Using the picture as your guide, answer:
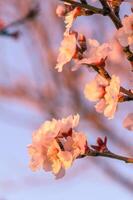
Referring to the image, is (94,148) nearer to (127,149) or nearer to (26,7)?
(127,149)

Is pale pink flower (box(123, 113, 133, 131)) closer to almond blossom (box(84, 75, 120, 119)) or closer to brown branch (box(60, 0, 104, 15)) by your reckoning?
almond blossom (box(84, 75, 120, 119))

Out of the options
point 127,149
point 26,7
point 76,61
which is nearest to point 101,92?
point 76,61

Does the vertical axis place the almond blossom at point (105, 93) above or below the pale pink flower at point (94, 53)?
below

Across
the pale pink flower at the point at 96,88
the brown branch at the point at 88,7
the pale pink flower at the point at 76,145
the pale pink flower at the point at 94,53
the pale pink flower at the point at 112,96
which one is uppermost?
the brown branch at the point at 88,7

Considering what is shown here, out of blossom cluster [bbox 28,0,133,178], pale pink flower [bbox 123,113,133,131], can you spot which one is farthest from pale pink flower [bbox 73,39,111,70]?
pale pink flower [bbox 123,113,133,131]

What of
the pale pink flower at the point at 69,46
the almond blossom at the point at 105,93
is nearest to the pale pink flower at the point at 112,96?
the almond blossom at the point at 105,93

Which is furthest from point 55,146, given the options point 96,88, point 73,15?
point 73,15

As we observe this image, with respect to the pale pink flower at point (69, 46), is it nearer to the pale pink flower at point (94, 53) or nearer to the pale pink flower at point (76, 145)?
the pale pink flower at point (94, 53)

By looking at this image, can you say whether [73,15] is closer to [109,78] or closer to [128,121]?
[109,78]
